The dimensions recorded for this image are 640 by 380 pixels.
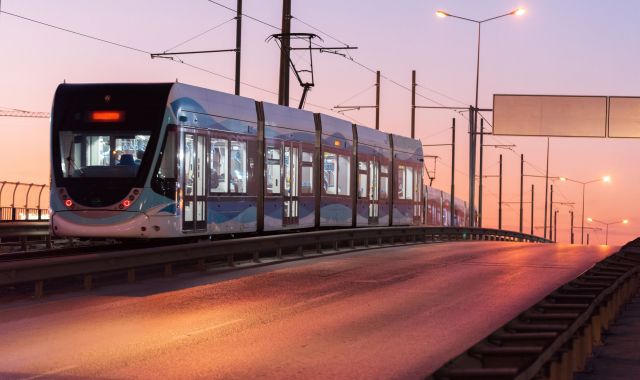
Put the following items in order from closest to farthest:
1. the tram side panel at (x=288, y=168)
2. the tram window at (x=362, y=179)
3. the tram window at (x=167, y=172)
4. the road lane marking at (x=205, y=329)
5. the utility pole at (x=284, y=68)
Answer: the road lane marking at (x=205, y=329) < the tram window at (x=167, y=172) < the tram side panel at (x=288, y=168) < the utility pole at (x=284, y=68) < the tram window at (x=362, y=179)

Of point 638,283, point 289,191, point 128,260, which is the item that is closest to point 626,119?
point 289,191

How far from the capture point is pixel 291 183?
2609 cm

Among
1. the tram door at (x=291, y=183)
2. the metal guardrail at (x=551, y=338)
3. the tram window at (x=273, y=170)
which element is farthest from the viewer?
the tram door at (x=291, y=183)

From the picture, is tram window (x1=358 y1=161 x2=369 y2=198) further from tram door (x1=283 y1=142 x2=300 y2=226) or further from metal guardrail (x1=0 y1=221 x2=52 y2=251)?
metal guardrail (x1=0 y1=221 x2=52 y2=251)

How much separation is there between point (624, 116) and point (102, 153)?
100 ft

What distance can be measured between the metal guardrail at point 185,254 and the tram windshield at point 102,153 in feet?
7.31

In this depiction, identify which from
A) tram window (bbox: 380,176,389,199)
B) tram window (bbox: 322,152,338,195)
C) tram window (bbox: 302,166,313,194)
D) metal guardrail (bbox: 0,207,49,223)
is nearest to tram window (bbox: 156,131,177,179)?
tram window (bbox: 302,166,313,194)

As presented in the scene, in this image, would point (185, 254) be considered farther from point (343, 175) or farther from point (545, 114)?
point (545, 114)

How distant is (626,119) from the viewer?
148ft

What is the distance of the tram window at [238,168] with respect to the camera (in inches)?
886

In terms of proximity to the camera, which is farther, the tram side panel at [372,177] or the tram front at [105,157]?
the tram side panel at [372,177]

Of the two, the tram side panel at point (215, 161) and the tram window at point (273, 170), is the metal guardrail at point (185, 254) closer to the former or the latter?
the tram side panel at point (215, 161)

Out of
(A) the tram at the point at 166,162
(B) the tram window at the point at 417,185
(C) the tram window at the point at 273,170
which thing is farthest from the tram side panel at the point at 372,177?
(C) the tram window at the point at 273,170

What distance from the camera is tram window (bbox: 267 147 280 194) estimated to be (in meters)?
24.6
